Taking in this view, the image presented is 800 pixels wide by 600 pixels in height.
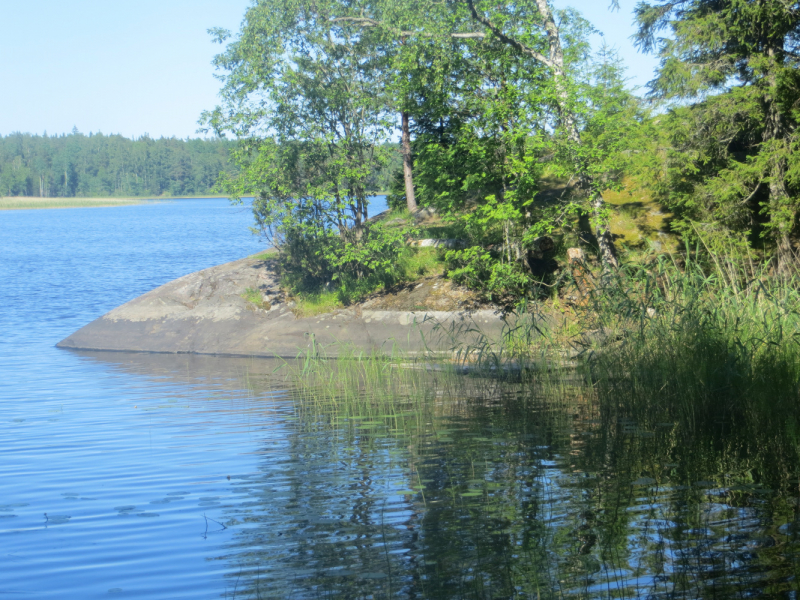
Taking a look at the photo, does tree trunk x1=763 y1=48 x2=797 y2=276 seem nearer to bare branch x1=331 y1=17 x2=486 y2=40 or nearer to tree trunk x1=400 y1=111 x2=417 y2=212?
bare branch x1=331 y1=17 x2=486 y2=40

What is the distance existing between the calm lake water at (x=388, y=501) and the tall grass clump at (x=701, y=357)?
1.71 feet

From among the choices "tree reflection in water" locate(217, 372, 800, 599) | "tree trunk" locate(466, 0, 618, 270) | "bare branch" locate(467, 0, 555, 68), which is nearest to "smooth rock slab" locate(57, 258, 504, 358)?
"tree trunk" locate(466, 0, 618, 270)

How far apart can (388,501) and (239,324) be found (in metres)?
13.6

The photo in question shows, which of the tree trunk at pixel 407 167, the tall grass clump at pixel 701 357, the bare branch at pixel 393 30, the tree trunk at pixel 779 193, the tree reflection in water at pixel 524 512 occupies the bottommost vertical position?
the tree reflection in water at pixel 524 512

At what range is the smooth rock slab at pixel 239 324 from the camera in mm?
17172

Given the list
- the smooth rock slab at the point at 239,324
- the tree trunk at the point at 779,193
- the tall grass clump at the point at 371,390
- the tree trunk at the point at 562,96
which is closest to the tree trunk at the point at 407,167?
the smooth rock slab at the point at 239,324

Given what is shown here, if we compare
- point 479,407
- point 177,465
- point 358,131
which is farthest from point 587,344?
point 358,131

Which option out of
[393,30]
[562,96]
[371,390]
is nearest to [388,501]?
[371,390]

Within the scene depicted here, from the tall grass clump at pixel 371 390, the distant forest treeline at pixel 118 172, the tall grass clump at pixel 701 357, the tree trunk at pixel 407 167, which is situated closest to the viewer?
the tall grass clump at pixel 701 357

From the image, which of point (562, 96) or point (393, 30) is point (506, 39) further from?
point (393, 30)

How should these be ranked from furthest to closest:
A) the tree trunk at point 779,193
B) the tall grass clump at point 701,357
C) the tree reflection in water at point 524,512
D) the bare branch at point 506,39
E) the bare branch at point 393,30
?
the bare branch at point 393,30 → the bare branch at point 506,39 → the tree trunk at point 779,193 → the tall grass clump at point 701,357 → the tree reflection in water at point 524,512

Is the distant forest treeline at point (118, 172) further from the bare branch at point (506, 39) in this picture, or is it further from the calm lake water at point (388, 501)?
the calm lake water at point (388, 501)

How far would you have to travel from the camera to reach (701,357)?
8617mm

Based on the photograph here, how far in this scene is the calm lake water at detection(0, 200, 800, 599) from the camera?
4.51 m
